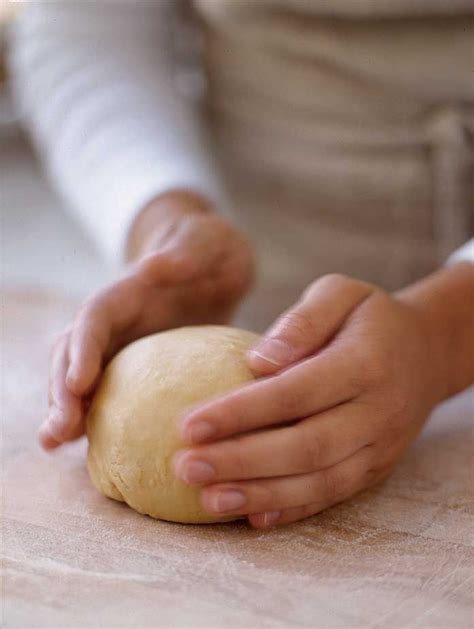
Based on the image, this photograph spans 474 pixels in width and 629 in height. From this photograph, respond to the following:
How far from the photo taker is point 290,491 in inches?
29.6

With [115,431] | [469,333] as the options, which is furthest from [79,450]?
[469,333]

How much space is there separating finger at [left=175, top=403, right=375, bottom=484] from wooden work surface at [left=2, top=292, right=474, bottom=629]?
0.07 meters

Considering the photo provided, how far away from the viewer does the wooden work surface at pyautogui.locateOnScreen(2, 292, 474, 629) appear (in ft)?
2.16

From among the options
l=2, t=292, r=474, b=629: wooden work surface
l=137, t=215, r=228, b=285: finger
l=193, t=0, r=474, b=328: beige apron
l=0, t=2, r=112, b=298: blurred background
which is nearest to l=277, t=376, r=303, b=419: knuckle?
l=2, t=292, r=474, b=629: wooden work surface

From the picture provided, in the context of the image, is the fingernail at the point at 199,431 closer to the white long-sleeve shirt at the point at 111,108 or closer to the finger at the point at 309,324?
the finger at the point at 309,324

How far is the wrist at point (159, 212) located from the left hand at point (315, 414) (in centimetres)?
45

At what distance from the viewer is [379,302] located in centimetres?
88

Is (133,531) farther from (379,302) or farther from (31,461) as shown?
(379,302)

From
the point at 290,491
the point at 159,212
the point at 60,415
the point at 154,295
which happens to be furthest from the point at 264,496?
the point at 159,212

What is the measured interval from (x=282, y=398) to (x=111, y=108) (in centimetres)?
88

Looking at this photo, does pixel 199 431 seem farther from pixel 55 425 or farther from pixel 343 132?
pixel 343 132

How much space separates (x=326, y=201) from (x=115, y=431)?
0.78 m

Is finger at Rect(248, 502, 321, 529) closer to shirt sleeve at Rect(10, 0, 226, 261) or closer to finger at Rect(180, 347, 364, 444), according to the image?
finger at Rect(180, 347, 364, 444)

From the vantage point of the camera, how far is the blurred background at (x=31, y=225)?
2592 mm
